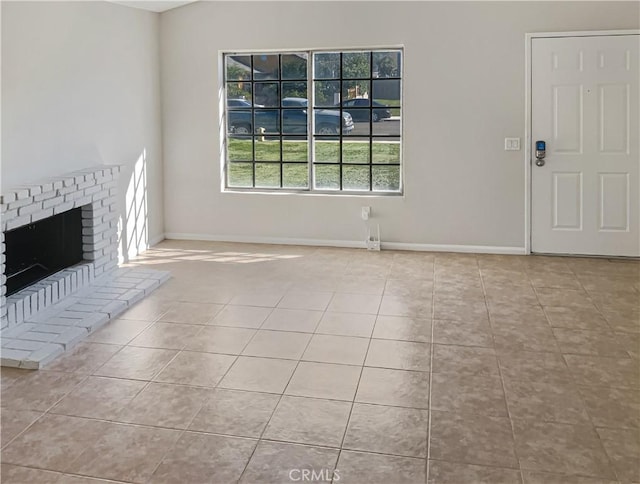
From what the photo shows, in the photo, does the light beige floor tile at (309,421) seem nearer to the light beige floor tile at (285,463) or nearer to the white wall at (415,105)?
the light beige floor tile at (285,463)

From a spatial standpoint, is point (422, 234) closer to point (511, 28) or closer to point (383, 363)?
point (511, 28)

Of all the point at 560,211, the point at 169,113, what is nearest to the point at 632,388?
the point at 560,211

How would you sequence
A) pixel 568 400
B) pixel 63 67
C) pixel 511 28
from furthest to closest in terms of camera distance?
pixel 511 28 < pixel 63 67 < pixel 568 400

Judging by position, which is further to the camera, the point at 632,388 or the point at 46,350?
the point at 46,350

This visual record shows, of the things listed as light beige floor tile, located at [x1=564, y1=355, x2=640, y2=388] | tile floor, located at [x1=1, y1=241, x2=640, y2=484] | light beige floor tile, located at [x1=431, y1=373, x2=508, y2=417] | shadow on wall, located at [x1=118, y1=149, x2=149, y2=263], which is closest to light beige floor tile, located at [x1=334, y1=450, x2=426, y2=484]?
tile floor, located at [x1=1, y1=241, x2=640, y2=484]

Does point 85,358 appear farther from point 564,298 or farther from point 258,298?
point 564,298

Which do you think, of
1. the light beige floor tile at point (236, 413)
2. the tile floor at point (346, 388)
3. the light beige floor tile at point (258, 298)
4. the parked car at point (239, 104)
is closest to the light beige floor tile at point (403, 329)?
the tile floor at point (346, 388)

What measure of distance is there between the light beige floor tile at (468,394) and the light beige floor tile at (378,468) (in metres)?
0.51

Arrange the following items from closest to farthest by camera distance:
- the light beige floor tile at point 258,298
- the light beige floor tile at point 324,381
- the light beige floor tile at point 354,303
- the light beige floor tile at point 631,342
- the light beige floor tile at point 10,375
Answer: the light beige floor tile at point 324,381
the light beige floor tile at point 10,375
the light beige floor tile at point 631,342
the light beige floor tile at point 354,303
the light beige floor tile at point 258,298

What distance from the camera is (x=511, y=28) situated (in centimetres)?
573

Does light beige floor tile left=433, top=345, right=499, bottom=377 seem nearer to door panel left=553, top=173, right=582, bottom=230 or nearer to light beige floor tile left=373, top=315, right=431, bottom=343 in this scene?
light beige floor tile left=373, top=315, right=431, bottom=343

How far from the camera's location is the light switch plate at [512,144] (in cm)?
587

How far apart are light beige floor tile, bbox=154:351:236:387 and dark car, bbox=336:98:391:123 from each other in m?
3.33

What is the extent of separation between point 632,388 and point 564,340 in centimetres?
68
